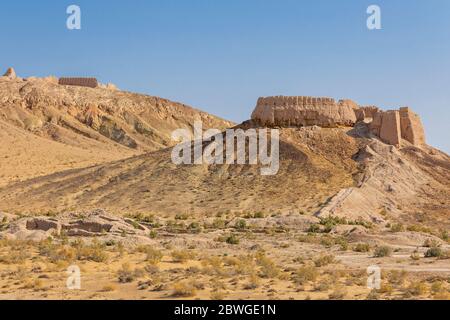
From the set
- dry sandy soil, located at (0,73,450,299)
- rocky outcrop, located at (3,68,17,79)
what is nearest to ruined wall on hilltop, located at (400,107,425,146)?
dry sandy soil, located at (0,73,450,299)

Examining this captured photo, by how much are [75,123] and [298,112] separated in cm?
4449

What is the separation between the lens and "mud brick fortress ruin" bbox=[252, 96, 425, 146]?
40.8 m

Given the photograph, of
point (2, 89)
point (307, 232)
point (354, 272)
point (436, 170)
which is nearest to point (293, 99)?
point (436, 170)

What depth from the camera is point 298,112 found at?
4138 cm

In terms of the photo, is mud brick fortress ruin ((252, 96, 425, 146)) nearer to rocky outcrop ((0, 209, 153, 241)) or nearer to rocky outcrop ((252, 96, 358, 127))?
rocky outcrop ((252, 96, 358, 127))

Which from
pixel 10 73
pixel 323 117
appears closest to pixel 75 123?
pixel 10 73

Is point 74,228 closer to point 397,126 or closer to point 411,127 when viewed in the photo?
point 397,126

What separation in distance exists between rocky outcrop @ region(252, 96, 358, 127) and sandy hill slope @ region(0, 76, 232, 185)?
966 inches

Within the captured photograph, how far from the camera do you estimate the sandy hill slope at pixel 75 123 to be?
206 ft

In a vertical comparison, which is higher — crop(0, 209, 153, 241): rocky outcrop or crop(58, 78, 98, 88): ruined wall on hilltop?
crop(58, 78, 98, 88): ruined wall on hilltop

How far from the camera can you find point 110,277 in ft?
49.9

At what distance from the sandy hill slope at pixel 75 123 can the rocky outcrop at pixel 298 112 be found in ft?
80.5

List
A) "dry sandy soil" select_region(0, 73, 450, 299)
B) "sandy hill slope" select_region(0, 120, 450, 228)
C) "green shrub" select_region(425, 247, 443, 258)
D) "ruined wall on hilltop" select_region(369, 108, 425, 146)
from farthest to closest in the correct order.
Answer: "ruined wall on hilltop" select_region(369, 108, 425, 146)
"sandy hill slope" select_region(0, 120, 450, 228)
"green shrub" select_region(425, 247, 443, 258)
"dry sandy soil" select_region(0, 73, 450, 299)
